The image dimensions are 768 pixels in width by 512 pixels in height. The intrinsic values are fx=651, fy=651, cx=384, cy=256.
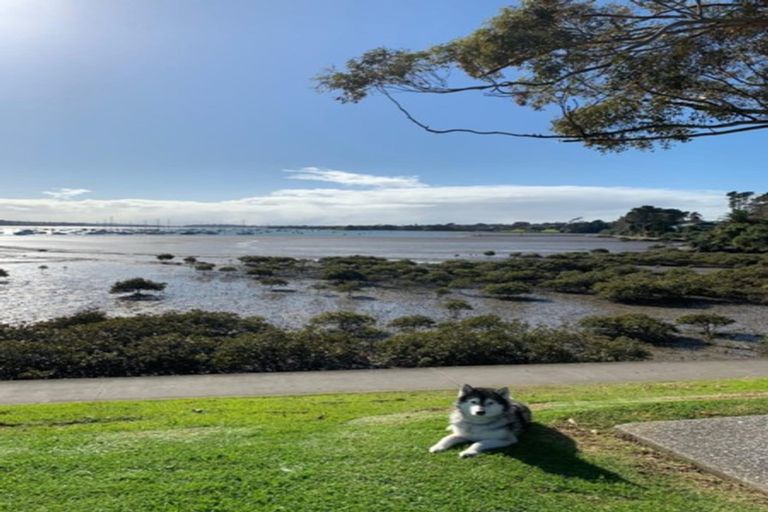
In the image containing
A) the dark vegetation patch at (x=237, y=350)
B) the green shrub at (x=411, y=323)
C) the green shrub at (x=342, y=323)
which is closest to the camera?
the dark vegetation patch at (x=237, y=350)

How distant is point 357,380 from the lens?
1100 centimetres

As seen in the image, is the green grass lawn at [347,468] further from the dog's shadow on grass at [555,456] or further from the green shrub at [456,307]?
the green shrub at [456,307]

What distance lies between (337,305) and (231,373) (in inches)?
528

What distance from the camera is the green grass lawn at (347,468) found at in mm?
3941

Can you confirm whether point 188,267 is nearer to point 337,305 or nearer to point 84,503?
point 337,305

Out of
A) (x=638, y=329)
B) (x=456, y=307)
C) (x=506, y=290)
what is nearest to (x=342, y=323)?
(x=456, y=307)

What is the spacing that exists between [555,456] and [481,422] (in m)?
0.58

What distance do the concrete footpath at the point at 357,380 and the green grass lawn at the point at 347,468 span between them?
3070 mm

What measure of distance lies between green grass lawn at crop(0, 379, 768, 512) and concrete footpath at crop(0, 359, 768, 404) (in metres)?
3.07

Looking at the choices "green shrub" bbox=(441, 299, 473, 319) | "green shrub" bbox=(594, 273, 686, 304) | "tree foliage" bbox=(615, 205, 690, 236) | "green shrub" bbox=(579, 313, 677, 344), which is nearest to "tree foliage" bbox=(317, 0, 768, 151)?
"green shrub" bbox=(579, 313, 677, 344)

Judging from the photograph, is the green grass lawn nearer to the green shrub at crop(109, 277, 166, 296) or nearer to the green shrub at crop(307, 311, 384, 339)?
the green shrub at crop(307, 311, 384, 339)

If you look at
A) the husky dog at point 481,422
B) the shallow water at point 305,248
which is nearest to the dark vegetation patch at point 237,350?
the husky dog at point 481,422

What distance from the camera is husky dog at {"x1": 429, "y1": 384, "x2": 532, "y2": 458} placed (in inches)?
190

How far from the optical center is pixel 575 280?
106 feet
